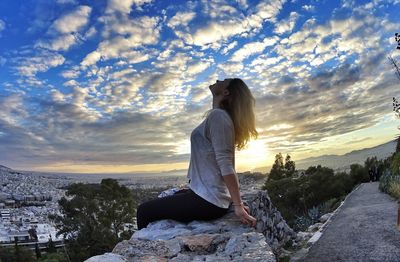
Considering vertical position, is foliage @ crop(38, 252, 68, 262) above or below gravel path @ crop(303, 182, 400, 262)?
below

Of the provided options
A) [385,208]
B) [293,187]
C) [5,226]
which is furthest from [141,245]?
[5,226]

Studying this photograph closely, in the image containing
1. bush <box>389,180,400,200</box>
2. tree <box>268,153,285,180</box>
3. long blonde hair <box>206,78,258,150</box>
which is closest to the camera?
long blonde hair <box>206,78,258,150</box>

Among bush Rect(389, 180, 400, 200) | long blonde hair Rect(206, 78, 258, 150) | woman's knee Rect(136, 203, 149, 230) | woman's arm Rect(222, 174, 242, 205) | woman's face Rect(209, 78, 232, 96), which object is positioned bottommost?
bush Rect(389, 180, 400, 200)

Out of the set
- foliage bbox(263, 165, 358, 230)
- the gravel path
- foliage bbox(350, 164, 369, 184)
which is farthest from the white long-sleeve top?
foliage bbox(350, 164, 369, 184)

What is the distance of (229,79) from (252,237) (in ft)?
3.79

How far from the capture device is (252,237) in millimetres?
2734

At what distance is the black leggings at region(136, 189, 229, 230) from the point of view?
3.09m

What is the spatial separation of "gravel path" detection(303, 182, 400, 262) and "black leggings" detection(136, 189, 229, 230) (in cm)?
Answer: 295

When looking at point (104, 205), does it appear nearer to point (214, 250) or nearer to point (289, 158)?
point (289, 158)

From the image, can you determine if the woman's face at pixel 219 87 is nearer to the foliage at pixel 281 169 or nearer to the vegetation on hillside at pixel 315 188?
the vegetation on hillside at pixel 315 188

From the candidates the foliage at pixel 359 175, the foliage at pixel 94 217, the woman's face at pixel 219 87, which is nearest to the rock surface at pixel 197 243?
the woman's face at pixel 219 87

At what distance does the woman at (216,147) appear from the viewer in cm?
284

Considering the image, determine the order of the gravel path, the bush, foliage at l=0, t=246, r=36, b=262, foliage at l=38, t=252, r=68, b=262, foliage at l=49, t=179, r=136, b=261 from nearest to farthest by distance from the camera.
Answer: the gravel path → the bush → foliage at l=49, t=179, r=136, b=261 → foliage at l=38, t=252, r=68, b=262 → foliage at l=0, t=246, r=36, b=262

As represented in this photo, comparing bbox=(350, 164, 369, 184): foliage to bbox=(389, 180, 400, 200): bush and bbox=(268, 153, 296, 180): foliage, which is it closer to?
bbox=(268, 153, 296, 180): foliage
